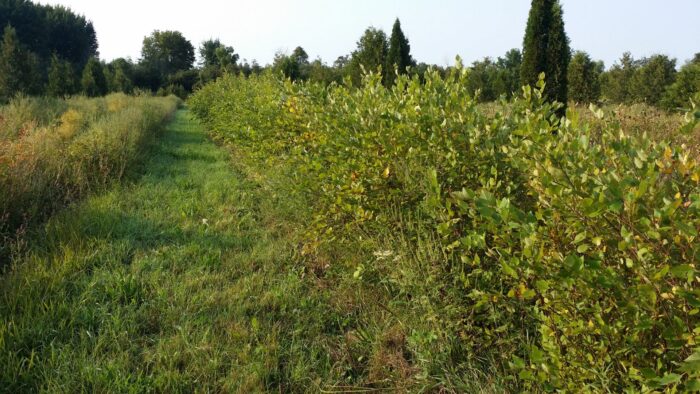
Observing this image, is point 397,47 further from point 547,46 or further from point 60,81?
point 60,81

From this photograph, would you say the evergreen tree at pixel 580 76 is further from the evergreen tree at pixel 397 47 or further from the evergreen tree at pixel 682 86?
the evergreen tree at pixel 397 47

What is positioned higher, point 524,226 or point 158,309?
point 524,226

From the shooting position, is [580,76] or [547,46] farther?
[580,76]

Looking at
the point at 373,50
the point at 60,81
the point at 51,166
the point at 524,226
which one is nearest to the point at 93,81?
the point at 60,81

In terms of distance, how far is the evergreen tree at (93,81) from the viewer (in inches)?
1227

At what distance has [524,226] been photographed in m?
1.48

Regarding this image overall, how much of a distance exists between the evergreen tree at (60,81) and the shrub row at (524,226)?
93.6ft

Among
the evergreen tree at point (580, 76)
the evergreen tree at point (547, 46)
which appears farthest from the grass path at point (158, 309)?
the evergreen tree at point (580, 76)

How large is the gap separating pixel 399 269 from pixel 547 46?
464 inches

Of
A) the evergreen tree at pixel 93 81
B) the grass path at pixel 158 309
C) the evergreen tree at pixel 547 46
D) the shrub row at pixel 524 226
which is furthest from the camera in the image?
the evergreen tree at pixel 93 81

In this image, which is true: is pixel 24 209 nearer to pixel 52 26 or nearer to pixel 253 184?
pixel 253 184

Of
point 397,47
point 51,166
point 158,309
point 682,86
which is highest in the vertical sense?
point 397,47

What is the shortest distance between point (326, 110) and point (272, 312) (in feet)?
5.81

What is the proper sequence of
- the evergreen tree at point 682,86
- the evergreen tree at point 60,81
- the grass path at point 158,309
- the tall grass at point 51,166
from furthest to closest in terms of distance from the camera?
1. the evergreen tree at point 60,81
2. the evergreen tree at point 682,86
3. the tall grass at point 51,166
4. the grass path at point 158,309
